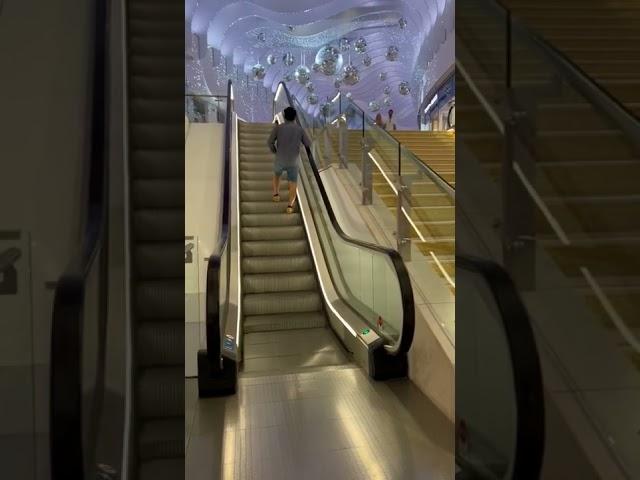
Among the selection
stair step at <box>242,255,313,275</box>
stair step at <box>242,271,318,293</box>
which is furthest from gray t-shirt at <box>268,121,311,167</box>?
stair step at <box>242,271,318,293</box>

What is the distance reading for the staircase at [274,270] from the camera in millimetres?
5609

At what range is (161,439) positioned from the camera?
2074 mm

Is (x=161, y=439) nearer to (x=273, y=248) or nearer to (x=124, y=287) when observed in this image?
(x=124, y=287)

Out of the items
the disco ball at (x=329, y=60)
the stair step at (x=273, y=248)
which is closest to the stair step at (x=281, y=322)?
the stair step at (x=273, y=248)

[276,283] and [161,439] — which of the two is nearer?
[161,439]

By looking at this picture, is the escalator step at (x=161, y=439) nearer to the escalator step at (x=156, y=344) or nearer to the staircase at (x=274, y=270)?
the escalator step at (x=156, y=344)

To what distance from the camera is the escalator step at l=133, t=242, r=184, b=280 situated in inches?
121

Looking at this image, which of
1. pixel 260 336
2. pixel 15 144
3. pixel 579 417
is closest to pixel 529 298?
pixel 579 417

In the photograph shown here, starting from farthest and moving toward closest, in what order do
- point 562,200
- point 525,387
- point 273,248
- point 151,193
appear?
point 273,248
point 151,193
point 562,200
point 525,387

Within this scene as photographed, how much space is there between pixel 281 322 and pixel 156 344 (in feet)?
9.22

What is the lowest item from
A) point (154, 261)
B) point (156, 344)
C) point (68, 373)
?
point (156, 344)

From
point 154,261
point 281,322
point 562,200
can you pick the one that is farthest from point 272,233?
point 562,200

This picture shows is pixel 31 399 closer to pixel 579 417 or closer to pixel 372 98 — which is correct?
pixel 579 417

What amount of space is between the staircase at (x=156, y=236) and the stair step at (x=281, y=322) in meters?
2.32
